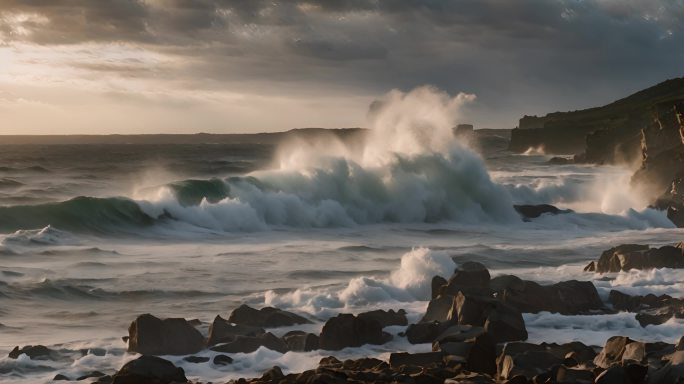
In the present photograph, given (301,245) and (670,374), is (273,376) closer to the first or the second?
(670,374)

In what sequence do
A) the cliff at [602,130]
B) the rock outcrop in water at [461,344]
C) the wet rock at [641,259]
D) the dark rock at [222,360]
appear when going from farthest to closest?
the cliff at [602,130] < the wet rock at [641,259] < the dark rock at [222,360] < the rock outcrop in water at [461,344]

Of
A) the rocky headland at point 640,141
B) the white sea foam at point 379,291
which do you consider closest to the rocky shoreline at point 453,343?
the white sea foam at point 379,291

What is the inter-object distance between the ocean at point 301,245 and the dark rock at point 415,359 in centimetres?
162

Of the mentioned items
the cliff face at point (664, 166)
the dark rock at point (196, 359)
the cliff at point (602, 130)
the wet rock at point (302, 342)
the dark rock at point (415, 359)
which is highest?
the cliff at point (602, 130)

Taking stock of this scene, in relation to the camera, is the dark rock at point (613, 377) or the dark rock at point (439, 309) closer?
the dark rock at point (613, 377)

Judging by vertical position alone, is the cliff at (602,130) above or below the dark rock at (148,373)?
above

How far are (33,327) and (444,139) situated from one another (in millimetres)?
31550

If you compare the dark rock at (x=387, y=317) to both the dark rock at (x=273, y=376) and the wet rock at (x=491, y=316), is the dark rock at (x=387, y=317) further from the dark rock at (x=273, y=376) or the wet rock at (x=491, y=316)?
the dark rock at (x=273, y=376)

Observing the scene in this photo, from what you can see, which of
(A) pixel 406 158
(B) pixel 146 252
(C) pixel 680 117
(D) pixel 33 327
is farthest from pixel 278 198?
(D) pixel 33 327

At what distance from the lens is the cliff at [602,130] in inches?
3226

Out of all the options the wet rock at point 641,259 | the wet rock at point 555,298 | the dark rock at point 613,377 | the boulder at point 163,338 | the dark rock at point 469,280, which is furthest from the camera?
the wet rock at point 641,259

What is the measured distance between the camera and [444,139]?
4600 centimetres

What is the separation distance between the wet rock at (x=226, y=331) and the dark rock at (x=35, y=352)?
232cm

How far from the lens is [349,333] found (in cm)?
1465
